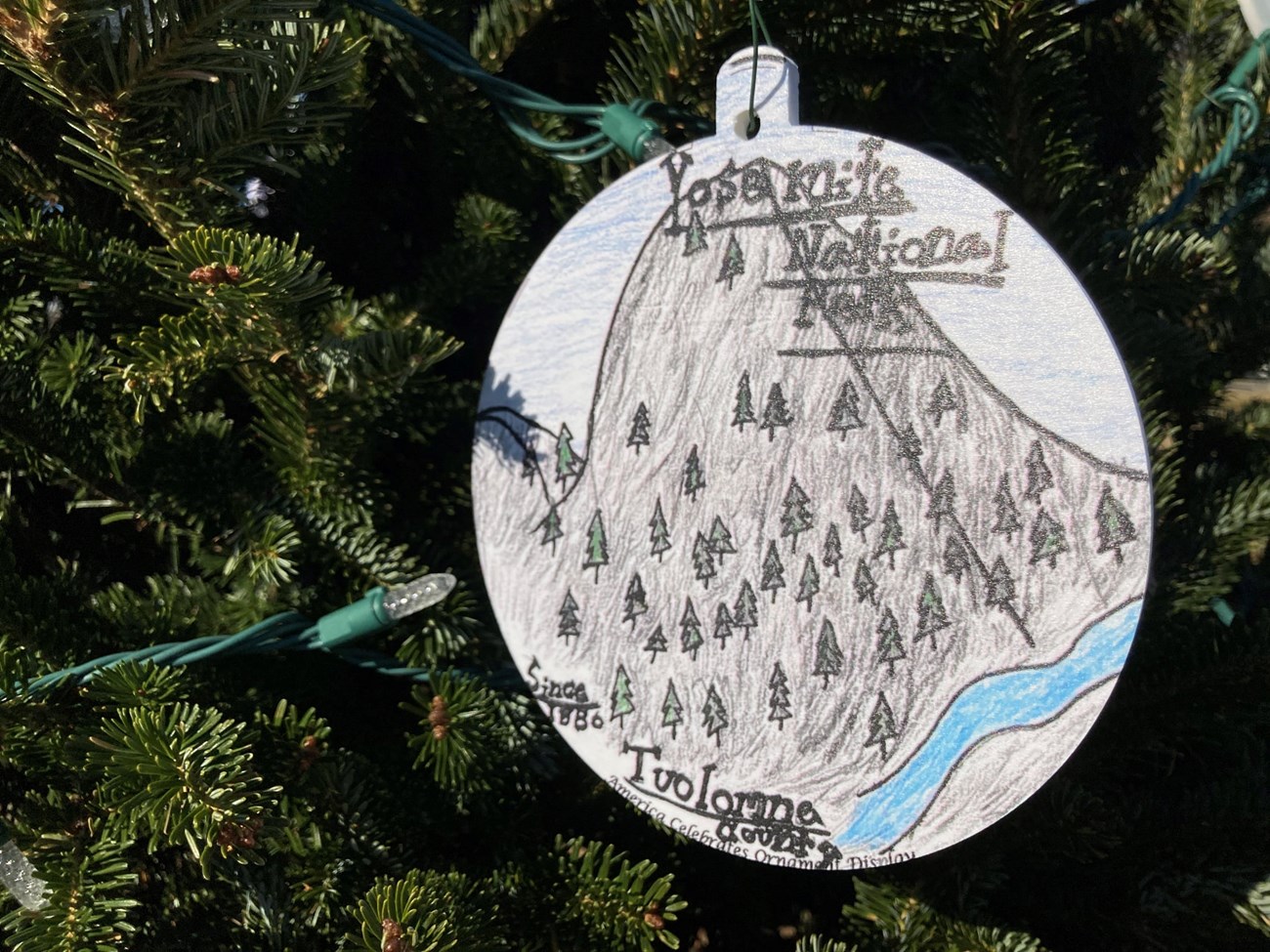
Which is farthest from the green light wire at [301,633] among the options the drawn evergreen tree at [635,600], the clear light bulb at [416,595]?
the drawn evergreen tree at [635,600]

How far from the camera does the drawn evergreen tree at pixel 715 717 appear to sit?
63 centimetres

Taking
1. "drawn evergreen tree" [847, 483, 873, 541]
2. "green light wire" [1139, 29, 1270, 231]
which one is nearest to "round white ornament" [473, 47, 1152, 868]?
"drawn evergreen tree" [847, 483, 873, 541]

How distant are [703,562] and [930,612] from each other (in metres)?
0.14

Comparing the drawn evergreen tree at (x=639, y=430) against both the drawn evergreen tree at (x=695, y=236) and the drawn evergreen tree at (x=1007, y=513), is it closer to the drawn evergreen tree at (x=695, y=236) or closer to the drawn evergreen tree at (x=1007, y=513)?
the drawn evergreen tree at (x=695, y=236)

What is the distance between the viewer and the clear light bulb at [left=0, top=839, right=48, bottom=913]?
22.7 inches

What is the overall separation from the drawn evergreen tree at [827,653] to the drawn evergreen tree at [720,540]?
0.07 m

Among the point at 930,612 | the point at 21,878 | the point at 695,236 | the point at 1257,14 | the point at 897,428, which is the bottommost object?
the point at 21,878

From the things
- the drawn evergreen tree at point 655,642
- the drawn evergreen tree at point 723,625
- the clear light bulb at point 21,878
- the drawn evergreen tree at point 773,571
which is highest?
the drawn evergreen tree at point 773,571

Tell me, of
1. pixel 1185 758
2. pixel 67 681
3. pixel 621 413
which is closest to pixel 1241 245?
pixel 1185 758

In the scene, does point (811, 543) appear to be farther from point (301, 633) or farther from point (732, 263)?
point (301, 633)

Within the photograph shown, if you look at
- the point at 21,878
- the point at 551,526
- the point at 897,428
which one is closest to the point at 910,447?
the point at 897,428

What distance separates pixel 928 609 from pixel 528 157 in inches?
18.9

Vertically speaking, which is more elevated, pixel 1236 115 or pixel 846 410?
pixel 1236 115

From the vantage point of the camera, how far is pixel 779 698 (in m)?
0.62
